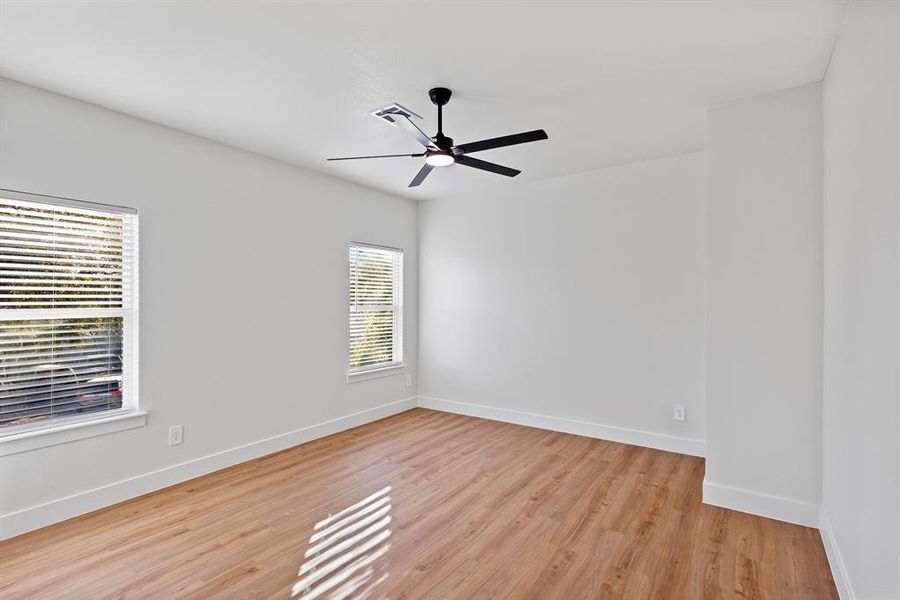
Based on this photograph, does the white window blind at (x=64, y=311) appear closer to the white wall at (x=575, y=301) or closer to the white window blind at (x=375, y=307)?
the white window blind at (x=375, y=307)

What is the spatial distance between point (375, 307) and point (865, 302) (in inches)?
165

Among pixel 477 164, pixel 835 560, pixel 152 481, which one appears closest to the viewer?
pixel 835 560

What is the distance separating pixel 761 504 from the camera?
2773 mm

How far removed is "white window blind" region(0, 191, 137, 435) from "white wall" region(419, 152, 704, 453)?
10.5 ft

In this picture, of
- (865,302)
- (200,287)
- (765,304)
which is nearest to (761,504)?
(765,304)

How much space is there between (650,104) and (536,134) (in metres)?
0.97

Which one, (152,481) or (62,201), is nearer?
(62,201)

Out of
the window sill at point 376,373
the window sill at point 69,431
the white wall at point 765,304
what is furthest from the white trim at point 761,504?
the window sill at point 69,431

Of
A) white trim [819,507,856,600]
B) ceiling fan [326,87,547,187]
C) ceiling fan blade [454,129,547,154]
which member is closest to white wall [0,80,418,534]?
ceiling fan [326,87,547,187]

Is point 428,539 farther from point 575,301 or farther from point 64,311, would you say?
point 575,301

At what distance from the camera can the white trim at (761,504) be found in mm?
2652

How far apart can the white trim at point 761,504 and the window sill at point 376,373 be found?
10.7 ft

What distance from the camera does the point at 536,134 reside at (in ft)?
8.36

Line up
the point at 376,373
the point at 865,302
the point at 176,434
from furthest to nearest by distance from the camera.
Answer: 1. the point at 376,373
2. the point at 176,434
3. the point at 865,302
